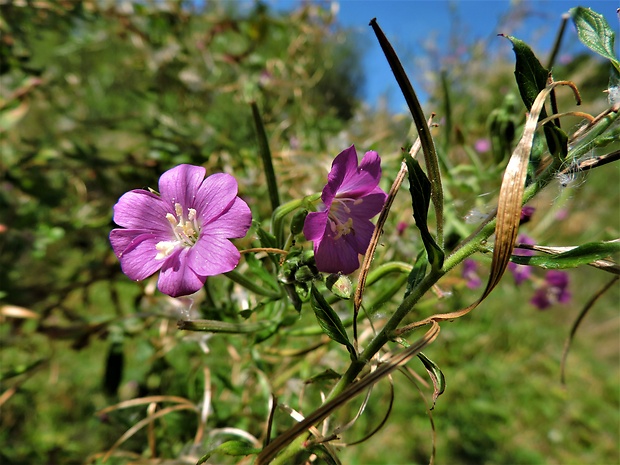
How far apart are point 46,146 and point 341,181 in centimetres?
128

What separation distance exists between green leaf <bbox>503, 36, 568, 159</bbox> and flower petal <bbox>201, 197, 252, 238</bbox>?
288 mm

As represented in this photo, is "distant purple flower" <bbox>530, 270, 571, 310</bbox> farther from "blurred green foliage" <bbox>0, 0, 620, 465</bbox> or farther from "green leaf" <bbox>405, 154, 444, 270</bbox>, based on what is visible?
"green leaf" <bbox>405, 154, 444, 270</bbox>

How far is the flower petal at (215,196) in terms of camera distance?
1.42ft

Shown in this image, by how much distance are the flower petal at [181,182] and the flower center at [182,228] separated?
1cm

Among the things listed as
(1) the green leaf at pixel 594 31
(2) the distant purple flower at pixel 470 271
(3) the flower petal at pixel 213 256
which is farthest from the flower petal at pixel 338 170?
(2) the distant purple flower at pixel 470 271

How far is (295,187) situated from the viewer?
1.10 m

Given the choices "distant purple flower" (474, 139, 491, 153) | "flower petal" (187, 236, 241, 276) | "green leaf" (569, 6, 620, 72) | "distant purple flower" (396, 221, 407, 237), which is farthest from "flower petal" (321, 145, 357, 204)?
"distant purple flower" (474, 139, 491, 153)

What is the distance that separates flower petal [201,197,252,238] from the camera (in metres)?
0.42

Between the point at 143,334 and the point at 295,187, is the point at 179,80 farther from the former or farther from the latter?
the point at 143,334

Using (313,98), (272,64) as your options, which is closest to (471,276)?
(272,64)

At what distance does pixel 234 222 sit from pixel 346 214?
136mm

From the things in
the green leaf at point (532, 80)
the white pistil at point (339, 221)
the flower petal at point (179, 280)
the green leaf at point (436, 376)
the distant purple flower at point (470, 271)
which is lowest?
the distant purple flower at point (470, 271)

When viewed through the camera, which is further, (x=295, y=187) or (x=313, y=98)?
(x=313, y=98)

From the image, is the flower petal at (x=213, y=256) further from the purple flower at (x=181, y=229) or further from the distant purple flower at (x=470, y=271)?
the distant purple flower at (x=470, y=271)
